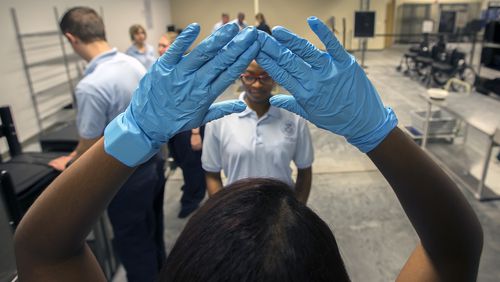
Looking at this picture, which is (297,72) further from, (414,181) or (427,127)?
(427,127)

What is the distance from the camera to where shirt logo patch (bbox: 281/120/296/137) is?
5.05ft

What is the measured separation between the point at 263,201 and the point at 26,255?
1.38ft

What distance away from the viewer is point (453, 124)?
4211mm

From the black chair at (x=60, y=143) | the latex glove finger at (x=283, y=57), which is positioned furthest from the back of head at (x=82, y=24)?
the latex glove finger at (x=283, y=57)

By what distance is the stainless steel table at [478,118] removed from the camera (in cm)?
289

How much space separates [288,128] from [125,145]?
1.01 m

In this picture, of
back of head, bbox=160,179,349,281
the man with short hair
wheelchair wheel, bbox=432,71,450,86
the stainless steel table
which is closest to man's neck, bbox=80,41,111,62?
the man with short hair

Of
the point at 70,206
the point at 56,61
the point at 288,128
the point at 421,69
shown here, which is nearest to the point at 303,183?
the point at 288,128

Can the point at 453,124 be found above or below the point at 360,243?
above

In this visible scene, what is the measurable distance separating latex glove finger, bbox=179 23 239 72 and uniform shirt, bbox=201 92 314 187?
85cm

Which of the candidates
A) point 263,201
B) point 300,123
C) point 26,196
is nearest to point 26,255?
point 263,201

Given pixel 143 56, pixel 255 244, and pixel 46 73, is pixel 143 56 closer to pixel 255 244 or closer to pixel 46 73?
pixel 46 73

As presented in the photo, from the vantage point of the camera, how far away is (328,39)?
652 mm

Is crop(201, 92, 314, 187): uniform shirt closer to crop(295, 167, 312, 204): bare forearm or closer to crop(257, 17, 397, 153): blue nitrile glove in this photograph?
crop(295, 167, 312, 204): bare forearm
